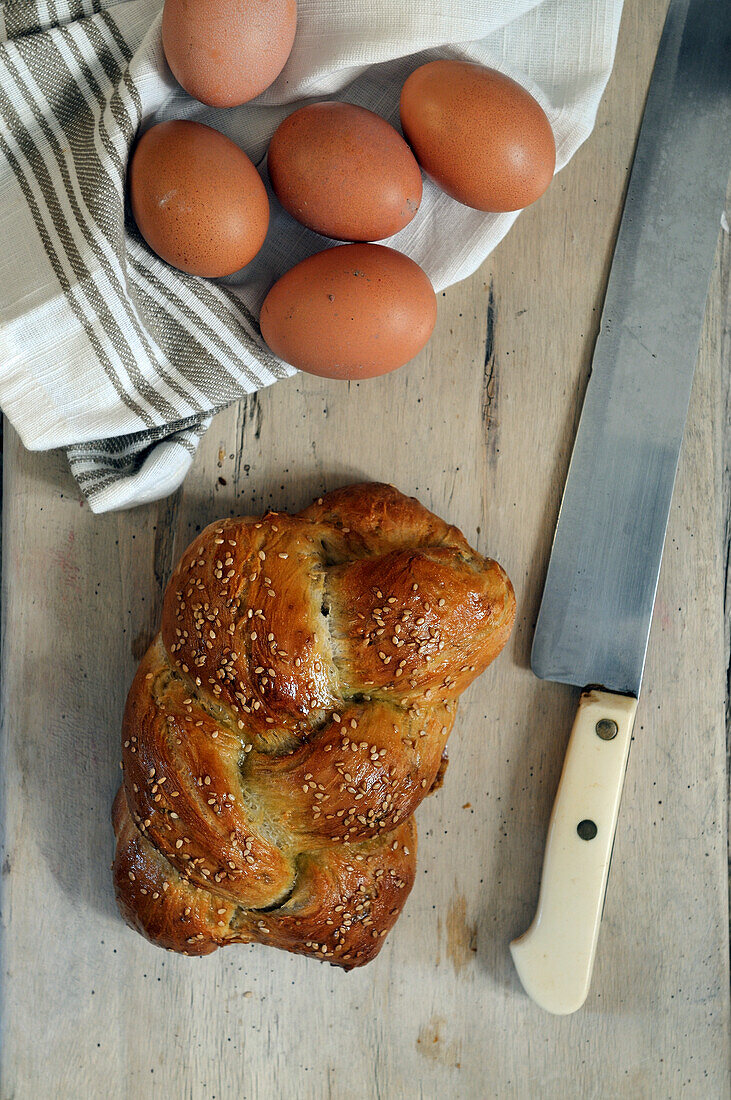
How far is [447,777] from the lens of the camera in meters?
1.13

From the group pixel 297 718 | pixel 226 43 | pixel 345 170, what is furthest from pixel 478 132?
pixel 297 718

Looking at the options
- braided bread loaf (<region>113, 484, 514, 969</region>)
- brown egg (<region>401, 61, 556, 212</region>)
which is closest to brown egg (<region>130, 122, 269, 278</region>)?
brown egg (<region>401, 61, 556, 212</region>)

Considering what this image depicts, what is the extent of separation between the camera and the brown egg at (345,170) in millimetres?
867

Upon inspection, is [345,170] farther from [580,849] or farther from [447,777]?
[580,849]

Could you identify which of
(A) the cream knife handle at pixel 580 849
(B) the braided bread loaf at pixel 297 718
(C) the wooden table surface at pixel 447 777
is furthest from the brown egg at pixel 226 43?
(A) the cream knife handle at pixel 580 849

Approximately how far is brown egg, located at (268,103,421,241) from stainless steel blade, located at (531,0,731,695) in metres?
0.37

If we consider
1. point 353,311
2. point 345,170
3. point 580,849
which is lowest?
point 580,849

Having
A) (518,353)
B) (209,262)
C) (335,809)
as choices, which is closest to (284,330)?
(209,262)

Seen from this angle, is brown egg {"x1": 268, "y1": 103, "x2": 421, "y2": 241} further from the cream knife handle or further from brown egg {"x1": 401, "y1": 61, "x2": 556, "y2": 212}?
the cream knife handle

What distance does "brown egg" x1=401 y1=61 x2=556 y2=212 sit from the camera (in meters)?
0.86

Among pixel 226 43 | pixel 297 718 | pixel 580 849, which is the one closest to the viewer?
pixel 226 43

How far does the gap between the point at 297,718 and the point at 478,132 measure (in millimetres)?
701

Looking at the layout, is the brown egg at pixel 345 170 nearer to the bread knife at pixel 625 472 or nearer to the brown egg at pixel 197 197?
the brown egg at pixel 197 197

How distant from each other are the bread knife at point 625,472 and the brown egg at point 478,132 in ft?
0.87
